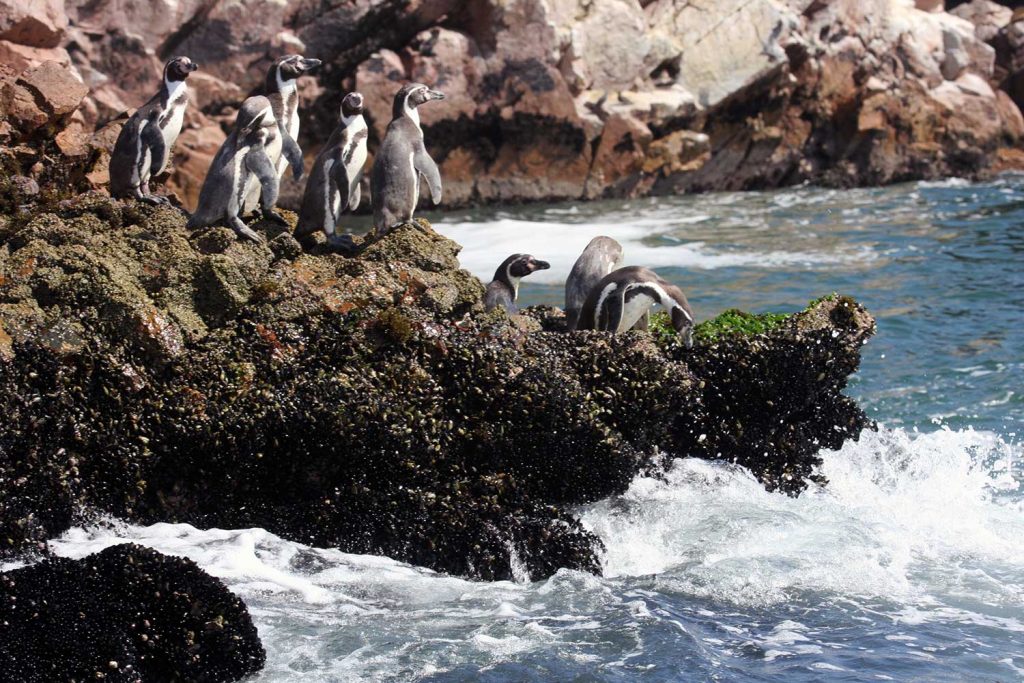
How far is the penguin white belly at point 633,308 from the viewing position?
29.5ft

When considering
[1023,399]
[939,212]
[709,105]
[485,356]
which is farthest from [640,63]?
[485,356]

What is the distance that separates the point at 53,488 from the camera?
6.79m

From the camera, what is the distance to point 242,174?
328 inches

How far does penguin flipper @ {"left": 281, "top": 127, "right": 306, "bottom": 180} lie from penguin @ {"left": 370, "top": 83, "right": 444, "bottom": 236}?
0.53 meters

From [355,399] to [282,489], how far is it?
688mm

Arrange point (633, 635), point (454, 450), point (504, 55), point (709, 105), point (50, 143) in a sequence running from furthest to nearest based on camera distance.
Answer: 1. point (709, 105)
2. point (504, 55)
3. point (50, 143)
4. point (454, 450)
5. point (633, 635)

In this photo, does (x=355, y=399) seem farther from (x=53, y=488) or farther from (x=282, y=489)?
(x=53, y=488)

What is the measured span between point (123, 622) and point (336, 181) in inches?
147

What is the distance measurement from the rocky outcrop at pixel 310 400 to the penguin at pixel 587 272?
6.61ft

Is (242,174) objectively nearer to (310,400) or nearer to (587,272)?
(310,400)

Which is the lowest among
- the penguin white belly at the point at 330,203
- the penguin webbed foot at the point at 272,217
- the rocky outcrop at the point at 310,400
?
the rocky outcrop at the point at 310,400

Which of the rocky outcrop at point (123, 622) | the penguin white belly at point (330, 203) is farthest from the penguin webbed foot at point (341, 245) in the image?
the rocky outcrop at point (123, 622)

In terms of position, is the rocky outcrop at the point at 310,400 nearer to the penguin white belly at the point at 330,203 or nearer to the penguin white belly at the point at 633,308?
the penguin white belly at the point at 330,203

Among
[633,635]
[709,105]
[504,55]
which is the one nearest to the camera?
[633,635]
